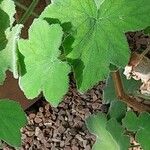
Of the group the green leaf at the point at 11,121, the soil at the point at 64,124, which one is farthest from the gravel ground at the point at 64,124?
the green leaf at the point at 11,121

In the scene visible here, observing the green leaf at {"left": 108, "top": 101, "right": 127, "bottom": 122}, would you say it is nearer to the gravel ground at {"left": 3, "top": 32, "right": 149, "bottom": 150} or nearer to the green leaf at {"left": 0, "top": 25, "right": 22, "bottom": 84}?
the green leaf at {"left": 0, "top": 25, "right": 22, "bottom": 84}

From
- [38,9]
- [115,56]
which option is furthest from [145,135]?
[38,9]

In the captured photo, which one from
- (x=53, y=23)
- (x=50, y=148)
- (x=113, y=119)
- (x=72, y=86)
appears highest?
(x=53, y=23)

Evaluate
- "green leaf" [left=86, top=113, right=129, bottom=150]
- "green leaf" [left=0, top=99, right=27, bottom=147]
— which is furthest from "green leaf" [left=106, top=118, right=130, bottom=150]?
"green leaf" [left=0, top=99, right=27, bottom=147]

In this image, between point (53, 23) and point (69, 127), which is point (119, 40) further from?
point (69, 127)

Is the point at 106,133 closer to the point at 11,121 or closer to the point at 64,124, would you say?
the point at 11,121

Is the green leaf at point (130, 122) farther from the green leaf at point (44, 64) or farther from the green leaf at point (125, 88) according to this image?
the green leaf at point (44, 64)

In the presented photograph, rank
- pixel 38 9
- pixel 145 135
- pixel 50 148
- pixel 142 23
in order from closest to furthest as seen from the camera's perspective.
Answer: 1. pixel 142 23
2. pixel 145 135
3. pixel 38 9
4. pixel 50 148
